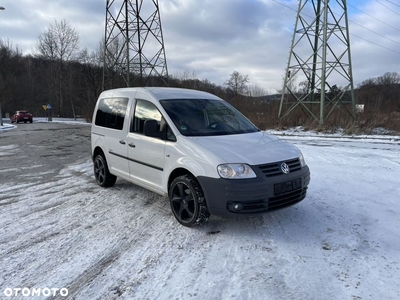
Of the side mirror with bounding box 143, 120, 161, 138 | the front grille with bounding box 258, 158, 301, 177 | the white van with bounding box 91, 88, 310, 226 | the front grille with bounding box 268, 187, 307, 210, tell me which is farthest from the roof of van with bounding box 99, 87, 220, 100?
the front grille with bounding box 268, 187, 307, 210

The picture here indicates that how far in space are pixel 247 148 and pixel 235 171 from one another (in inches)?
18.9

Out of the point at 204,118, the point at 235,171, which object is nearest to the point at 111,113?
the point at 204,118

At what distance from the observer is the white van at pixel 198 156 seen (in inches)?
144

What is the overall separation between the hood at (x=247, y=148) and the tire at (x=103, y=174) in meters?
2.79

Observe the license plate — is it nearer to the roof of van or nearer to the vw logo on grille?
the vw logo on grille

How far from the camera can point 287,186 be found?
3.82m

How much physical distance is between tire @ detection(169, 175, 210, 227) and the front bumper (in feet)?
0.51

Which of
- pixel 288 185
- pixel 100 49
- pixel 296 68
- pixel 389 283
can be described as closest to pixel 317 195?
pixel 288 185

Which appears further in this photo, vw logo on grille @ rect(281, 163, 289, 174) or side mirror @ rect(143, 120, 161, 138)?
side mirror @ rect(143, 120, 161, 138)

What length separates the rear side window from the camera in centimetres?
552

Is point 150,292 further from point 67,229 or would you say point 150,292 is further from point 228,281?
point 67,229

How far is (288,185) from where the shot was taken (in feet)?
12.6

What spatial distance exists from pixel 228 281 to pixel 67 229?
249 cm

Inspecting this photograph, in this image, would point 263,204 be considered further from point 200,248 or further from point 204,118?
point 204,118
